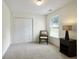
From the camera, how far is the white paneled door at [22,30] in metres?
6.32

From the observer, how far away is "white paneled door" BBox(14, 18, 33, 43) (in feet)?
20.7

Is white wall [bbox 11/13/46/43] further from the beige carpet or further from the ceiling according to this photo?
the beige carpet

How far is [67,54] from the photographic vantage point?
358 cm

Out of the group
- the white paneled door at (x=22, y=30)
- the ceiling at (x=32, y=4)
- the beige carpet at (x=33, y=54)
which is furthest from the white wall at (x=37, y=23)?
the beige carpet at (x=33, y=54)

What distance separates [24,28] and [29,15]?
3.64ft

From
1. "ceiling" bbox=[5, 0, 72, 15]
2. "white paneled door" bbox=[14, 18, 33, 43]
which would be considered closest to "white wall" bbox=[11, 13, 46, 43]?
"white paneled door" bbox=[14, 18, 33, 43]

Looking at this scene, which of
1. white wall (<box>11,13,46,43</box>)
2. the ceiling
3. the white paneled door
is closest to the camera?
the ceiling

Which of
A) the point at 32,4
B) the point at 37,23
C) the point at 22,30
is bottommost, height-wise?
the point at 22,30

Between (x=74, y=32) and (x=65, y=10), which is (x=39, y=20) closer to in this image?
(x=65, y=10)

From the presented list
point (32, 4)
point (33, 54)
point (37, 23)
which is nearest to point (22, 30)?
point (37, 23)

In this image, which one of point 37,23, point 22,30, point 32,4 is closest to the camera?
point 32,4

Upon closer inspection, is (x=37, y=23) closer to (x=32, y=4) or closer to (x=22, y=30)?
(x=22, y=30)

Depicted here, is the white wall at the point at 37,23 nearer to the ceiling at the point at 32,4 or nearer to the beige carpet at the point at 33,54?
the ceiling at the point at 32,4

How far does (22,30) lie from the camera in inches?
256
